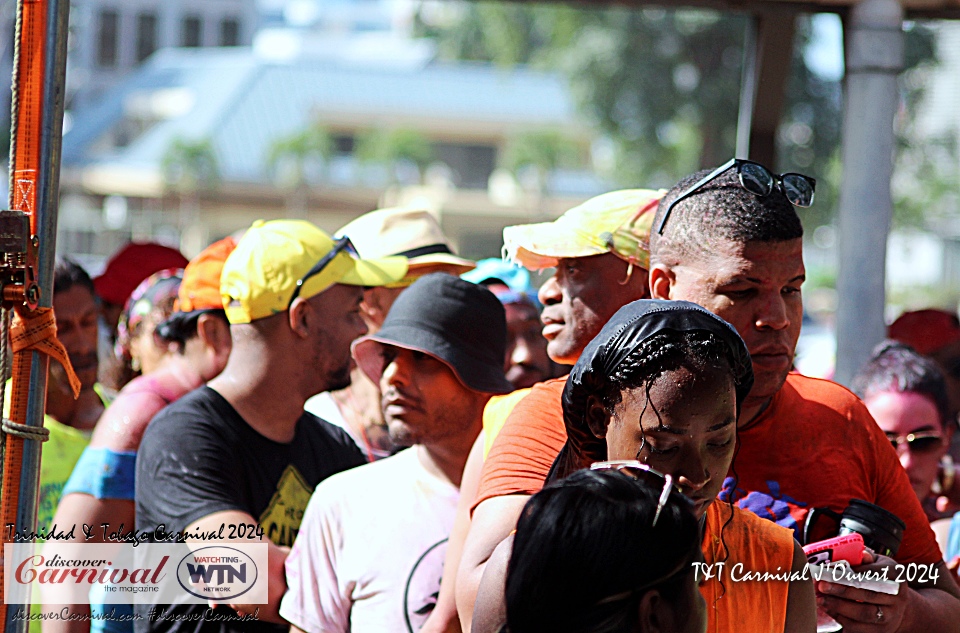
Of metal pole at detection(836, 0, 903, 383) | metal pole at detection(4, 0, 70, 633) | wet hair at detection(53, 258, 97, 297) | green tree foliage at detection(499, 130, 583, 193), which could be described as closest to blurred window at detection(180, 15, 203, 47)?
green tree foliage at detection(499, 130, 583, 193)

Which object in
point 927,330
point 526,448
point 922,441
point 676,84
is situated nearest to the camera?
point 526,448

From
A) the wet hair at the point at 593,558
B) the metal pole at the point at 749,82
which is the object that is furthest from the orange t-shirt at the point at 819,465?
the metal pole at the point at 749,82

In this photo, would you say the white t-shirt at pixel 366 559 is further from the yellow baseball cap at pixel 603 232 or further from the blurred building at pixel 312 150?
the blurred building at pixel 312 150

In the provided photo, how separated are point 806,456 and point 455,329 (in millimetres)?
1165

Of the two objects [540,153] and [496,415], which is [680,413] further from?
[540,153]

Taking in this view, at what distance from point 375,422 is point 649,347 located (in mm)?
2358

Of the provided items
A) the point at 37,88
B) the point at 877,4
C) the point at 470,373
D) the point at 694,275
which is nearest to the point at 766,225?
the point at 694,275

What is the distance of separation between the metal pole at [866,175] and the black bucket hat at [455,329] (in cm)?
209

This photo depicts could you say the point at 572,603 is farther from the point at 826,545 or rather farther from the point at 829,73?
the point at 829,73

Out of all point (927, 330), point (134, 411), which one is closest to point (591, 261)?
point (134, 411)

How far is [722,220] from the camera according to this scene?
2.40 metres

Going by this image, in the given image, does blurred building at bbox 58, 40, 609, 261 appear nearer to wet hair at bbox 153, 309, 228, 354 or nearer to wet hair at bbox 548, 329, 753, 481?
wet hair at bbox 153, 309, 228, 354

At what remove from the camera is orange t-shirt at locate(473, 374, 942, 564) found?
2248 mm

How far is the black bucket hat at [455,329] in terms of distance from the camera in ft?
10.5
